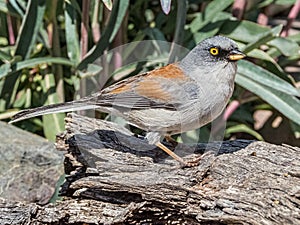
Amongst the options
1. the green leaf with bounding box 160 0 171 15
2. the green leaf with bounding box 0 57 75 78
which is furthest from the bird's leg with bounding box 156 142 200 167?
the green leaf with bounding box 0 57 75 78

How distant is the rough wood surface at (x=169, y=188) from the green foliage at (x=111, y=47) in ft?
3.44

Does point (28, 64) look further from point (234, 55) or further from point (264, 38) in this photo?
point (234, 55)

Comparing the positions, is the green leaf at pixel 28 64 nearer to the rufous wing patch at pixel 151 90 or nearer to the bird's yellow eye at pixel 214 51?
the rufous wing patch at pixel 151 90

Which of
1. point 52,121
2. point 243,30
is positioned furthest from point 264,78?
point 52,121

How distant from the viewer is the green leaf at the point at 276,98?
4.23 m

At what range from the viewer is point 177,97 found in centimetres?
314

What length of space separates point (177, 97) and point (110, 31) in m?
1.21

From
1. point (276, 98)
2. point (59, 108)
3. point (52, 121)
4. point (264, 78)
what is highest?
point (59, 108)

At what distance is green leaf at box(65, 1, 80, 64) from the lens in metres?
4.39

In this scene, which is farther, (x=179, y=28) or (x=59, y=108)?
(x=179, y=28)

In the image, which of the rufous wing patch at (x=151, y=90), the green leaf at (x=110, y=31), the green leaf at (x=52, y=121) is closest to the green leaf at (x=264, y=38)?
the green leaf at (x=110, y=31)

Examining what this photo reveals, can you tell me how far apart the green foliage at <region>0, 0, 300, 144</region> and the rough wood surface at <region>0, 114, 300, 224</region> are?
41.3 inches

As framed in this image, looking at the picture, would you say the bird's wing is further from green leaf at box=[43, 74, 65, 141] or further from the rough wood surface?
green leaf at box=[43, 74, 65, 141]

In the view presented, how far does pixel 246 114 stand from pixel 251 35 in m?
0.62
